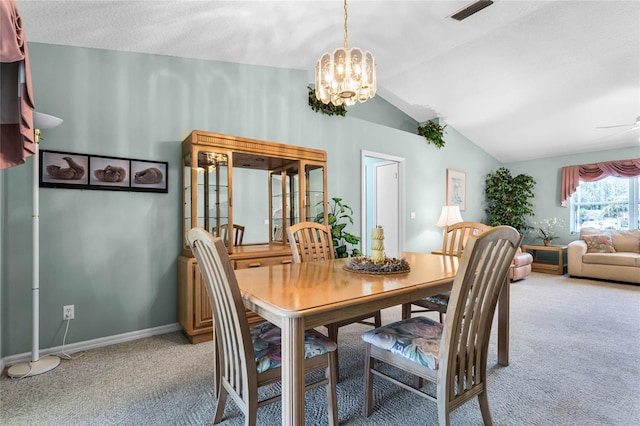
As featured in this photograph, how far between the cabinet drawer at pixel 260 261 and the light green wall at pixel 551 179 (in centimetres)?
595

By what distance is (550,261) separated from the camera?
6266mm

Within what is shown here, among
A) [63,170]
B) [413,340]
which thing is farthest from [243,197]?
[413,340]

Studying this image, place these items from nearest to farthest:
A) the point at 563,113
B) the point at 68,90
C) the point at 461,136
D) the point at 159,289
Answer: the point at 68,90
the point at 159,289
the point at 563,113
the point at 461,136

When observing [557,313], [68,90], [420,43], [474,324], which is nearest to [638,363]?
[557,313]

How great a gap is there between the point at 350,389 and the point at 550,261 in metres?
6.08

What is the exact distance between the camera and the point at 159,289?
289 centimetres

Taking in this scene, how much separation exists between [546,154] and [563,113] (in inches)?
66.1

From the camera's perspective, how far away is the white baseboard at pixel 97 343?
7.60ft

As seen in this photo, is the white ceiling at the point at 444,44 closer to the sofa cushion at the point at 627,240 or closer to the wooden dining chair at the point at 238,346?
the sofa cushion at the point at 627,240

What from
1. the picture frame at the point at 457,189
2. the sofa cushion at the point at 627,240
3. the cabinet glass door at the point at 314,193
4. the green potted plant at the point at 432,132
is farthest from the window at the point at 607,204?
the cabinet glass door at the point at 314,193

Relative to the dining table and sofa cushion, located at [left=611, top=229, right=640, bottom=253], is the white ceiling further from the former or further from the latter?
the dining table

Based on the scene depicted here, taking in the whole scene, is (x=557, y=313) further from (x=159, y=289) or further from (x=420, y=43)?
(x=159, y=289)

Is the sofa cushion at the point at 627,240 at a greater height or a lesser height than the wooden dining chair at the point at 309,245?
lesser

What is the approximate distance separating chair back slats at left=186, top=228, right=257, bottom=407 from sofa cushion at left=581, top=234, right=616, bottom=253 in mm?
6296
